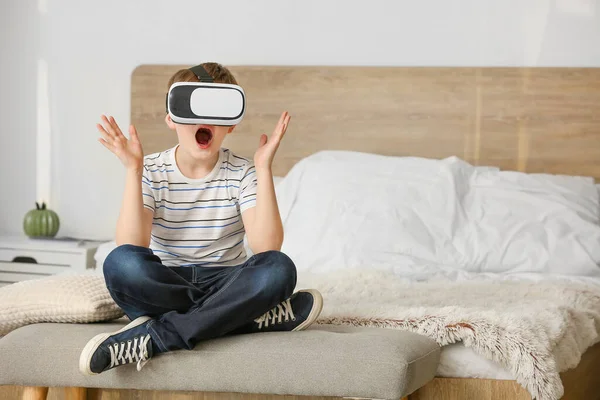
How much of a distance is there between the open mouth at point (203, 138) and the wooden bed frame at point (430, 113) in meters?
1.54

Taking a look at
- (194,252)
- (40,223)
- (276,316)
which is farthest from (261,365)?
(40,223)

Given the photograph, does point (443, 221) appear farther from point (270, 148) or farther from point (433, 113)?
point (270, 148)

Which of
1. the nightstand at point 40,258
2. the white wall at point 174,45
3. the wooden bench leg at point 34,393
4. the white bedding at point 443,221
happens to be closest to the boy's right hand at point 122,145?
the wooden bench leg at point 34,393

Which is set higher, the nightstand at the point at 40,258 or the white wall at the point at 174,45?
the white wall at the point at 174,45

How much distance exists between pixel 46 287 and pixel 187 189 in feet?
1.10

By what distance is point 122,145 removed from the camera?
165 cm

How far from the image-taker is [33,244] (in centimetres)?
321

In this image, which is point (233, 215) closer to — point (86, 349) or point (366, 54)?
point (86, 349)

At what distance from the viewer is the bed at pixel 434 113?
9.95 feet

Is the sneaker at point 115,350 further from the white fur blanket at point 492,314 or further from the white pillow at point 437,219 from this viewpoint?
the white pillow at point 437,219

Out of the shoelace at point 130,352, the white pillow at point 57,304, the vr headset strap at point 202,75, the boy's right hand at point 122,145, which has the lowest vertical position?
the shoelace at point 130,352

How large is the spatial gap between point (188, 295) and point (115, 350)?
6.9 inches

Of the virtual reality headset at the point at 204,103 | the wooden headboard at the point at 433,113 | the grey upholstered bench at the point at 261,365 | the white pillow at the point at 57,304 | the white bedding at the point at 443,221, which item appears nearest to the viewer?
the grey upholstered bench at the point at 261,365

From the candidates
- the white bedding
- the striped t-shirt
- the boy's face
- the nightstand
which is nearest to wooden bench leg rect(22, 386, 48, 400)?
the striped t-shirt
